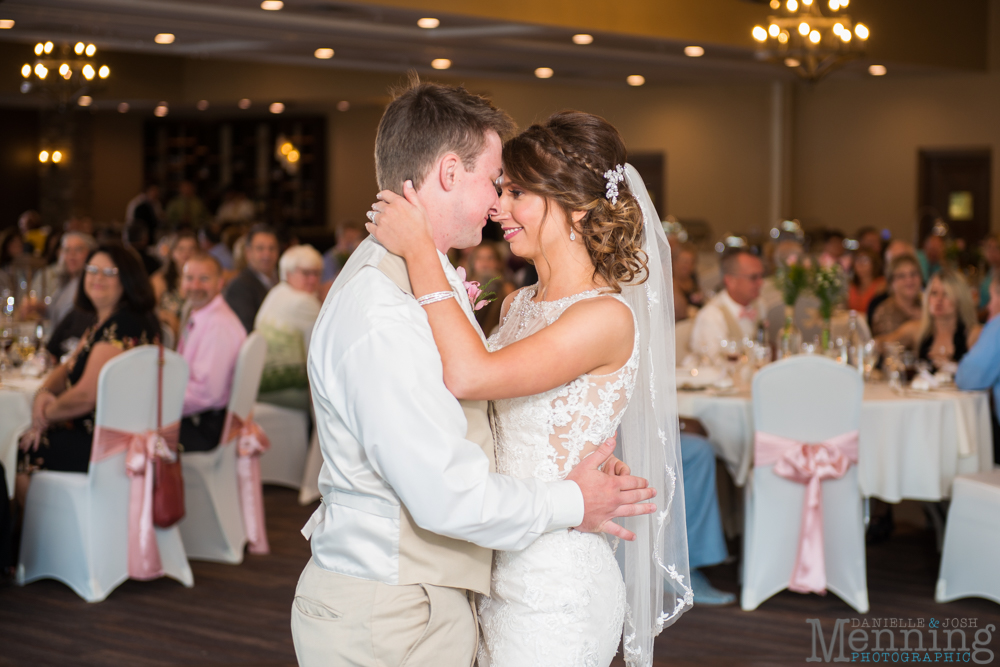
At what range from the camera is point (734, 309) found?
5973 millimetres

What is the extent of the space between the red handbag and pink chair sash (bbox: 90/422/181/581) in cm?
3

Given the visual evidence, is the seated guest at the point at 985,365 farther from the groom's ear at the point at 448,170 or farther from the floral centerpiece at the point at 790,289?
the groom's ear at the point at 448,170

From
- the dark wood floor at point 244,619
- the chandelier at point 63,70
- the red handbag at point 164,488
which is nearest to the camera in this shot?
the dark wood floor at point 244,619

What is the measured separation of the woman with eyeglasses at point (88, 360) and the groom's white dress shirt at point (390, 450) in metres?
3.04

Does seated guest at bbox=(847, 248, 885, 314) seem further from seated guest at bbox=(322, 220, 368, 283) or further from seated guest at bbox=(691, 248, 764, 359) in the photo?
seated guest at bbox=(322, 220, 368, 283)

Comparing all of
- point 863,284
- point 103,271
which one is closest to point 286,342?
point 103,271

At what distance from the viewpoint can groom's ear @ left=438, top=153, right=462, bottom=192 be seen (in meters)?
1.64

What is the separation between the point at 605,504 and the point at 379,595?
1.42 feet

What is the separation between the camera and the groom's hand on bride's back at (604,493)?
179 cm

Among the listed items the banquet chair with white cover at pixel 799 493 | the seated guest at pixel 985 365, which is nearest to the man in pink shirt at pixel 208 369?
the banquet chair with white cover at pixel 799 493

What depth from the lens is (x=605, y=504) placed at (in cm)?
181

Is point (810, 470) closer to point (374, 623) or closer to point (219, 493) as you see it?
point (219, 493)

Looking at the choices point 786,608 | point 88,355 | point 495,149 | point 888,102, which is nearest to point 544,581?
point 495,149

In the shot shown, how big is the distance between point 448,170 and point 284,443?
488 cm
